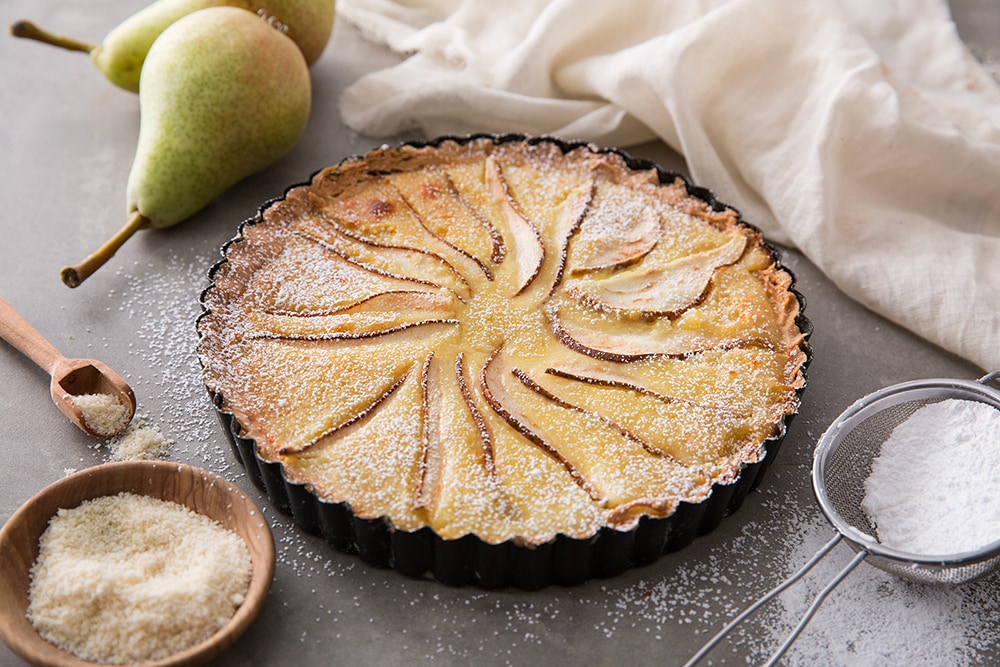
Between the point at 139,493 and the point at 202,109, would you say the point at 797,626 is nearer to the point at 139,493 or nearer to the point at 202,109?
the point at 139,493

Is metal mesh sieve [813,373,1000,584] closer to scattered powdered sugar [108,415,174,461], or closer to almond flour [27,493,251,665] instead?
almond flour [27,493,251,665]

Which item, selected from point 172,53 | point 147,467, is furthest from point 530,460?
point 172,53

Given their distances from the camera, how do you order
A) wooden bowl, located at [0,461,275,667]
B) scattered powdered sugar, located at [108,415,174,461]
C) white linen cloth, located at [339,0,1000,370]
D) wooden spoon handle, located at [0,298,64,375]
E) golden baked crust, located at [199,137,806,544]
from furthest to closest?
white linen cloth, located at [339,0,1000,370] < wooden spoon handle, located at [0,298,64,375] < scattered powdered sugar, located at [108,415,174,461] < golden baked crust, located at [199,137,806,544] < wooden bowl, located at [0,461,275,667]

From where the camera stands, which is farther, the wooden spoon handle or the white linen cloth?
the white linen cloth

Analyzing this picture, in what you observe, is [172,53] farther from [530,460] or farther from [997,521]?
[997,521]

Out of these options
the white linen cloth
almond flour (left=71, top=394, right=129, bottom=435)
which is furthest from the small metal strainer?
almond flour (left=71, top=394, right=129, bottom=435)

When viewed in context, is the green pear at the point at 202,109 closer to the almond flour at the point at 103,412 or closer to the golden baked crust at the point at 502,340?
the golden baked crust at the point at 502,340

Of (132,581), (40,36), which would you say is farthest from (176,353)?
(40,36)

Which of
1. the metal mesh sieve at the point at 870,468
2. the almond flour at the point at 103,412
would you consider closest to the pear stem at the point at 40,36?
the almond flour at the point at 103,412
